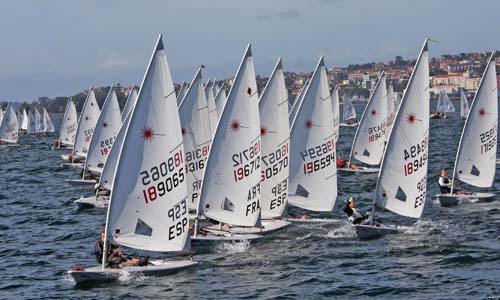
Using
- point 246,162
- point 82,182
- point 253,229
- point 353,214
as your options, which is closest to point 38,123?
point 82,182

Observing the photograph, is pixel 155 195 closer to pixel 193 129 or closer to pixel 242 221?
pixel 242 221

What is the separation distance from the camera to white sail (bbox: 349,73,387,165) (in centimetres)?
6488

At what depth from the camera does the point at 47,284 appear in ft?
101

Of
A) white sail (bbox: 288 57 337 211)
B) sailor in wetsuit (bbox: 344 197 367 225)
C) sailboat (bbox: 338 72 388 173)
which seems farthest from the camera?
sailboat (bbox: 338 72 388 173)

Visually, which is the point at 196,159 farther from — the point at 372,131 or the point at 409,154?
the point at 372,131

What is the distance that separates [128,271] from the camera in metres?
29.4

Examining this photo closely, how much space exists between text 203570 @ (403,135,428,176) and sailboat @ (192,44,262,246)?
5.89 metres

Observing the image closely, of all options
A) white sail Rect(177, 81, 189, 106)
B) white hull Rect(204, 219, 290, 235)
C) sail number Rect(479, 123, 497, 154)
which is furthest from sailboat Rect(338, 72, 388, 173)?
white hull Rect(204, 219, 290, 235)

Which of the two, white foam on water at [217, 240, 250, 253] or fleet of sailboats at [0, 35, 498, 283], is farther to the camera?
white foam on water at [217, 240, 250, 253]

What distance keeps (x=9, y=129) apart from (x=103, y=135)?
52.3 metres

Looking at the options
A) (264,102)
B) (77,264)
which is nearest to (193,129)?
(264,102)

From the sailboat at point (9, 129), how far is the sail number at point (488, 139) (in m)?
74.2

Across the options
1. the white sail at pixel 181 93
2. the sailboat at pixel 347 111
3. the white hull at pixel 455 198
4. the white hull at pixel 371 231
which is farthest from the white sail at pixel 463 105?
the white hull at pixel 371 231

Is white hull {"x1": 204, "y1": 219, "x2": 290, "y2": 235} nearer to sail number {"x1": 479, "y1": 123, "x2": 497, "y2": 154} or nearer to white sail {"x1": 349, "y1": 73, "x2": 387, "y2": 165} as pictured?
sail number {"x1": 479, "y1": 123, "x2": 497, "y2": 154}
